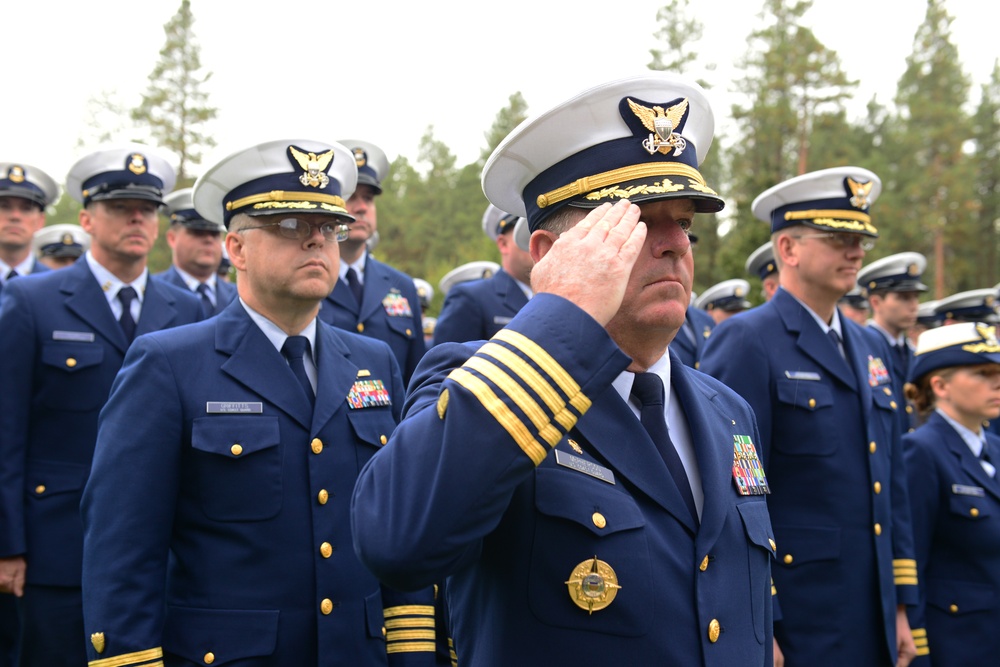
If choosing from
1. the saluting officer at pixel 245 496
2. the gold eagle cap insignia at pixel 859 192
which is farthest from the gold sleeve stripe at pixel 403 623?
the gold eagle cap insignia at pixel 859 192

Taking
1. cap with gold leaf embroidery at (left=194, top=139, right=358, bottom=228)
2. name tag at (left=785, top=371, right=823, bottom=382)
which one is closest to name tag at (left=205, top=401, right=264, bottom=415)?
cap with gold leaf embroidery at (left=194, top=139, right=358, bottom=228)

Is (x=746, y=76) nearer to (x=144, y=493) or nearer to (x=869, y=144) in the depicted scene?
(x=869, y=144)

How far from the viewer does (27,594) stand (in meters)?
4.58

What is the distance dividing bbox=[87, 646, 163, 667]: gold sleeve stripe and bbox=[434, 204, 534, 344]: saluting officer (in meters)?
3.58

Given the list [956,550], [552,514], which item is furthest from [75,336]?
[956,550]

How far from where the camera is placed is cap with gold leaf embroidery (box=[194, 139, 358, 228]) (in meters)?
3.70

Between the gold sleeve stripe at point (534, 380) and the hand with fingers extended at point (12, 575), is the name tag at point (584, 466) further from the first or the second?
the hand with fingers extended at point (12, 575)

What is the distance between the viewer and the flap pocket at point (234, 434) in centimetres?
318

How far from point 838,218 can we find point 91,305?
3.98 meters

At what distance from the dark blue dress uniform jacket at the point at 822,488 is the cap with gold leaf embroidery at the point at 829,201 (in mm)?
484

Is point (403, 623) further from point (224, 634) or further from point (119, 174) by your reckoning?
point (119, 174)

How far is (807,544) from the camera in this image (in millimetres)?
4430

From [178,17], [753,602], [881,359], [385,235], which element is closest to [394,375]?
[753,602]

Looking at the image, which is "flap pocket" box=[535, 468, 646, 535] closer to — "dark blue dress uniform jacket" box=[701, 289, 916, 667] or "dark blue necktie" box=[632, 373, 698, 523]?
"dark blue necktie" box=[632, 373, 698, 523]
